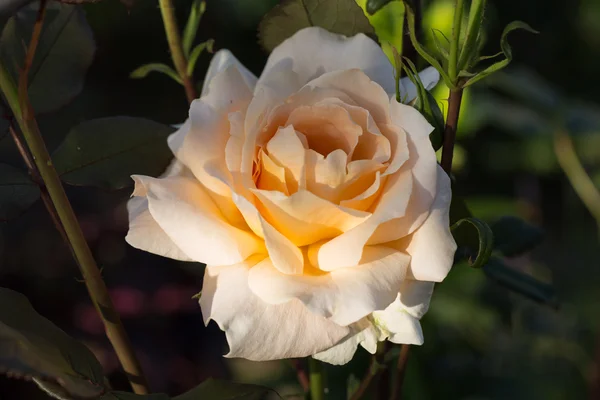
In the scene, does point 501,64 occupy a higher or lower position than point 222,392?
higher

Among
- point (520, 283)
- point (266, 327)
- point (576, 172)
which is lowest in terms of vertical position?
point (576, 172)

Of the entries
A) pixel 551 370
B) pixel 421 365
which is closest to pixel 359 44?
pixel 421 365

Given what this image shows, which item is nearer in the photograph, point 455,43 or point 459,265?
point 455,43

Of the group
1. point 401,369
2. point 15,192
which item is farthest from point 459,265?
point 15,192

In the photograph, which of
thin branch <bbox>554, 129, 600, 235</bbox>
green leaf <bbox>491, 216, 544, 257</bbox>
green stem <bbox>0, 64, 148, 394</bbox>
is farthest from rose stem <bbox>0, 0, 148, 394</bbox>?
thin branch <bbox>554, 129, 600, 235</bbox>

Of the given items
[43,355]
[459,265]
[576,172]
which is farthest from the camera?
[576,172]

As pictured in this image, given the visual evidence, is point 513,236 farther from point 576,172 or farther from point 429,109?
point 576,172

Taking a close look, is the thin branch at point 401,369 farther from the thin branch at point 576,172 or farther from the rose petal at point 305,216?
the thin branch at point 576,172

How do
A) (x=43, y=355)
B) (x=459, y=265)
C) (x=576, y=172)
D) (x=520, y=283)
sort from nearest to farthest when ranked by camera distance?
(x=43, y=355) → (x=520, y=283) → (x=459, y=265) → (x=576, y=172)
